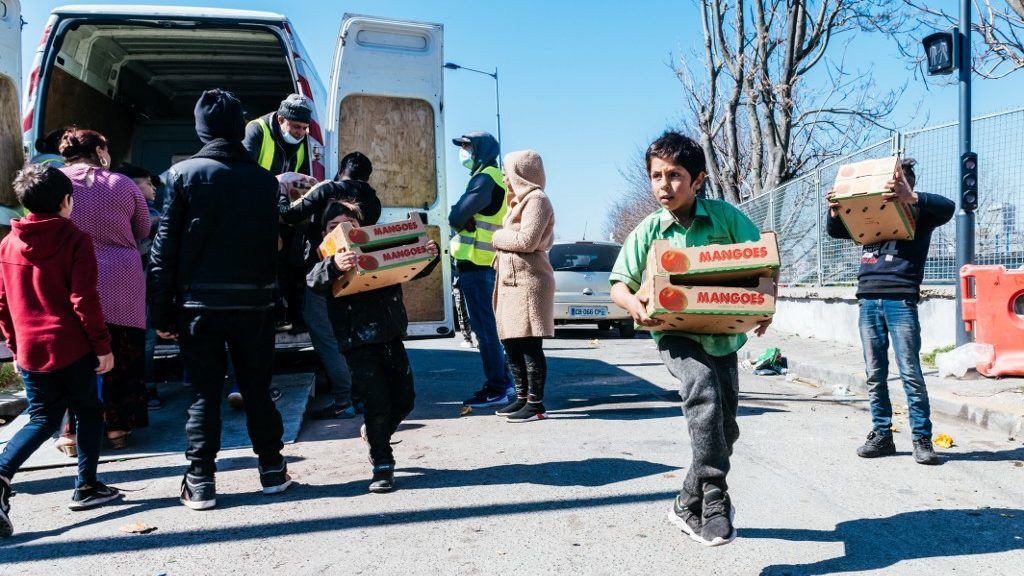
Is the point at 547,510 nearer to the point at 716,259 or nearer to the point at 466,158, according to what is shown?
the point at 716,259

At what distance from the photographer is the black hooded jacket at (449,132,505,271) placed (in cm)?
598

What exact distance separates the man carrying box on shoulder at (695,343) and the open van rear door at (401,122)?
3.51 metres

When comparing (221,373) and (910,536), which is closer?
(910,536)

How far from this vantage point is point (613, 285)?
3314 mm

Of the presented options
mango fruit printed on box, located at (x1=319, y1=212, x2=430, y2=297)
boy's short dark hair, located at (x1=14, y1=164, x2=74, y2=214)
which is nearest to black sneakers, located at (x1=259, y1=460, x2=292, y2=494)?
mango fruit printed on box, located at (x1=319, y1=212, x2=430, y2=297)

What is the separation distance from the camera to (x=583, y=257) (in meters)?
13.4

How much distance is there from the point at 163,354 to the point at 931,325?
7817mm

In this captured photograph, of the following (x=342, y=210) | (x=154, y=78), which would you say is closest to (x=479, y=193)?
(x=342, y=210)

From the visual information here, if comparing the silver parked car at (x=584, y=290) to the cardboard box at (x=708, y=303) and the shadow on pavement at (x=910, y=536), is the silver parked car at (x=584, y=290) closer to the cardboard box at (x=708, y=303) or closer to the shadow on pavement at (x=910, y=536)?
the shadow on pavement at (x=910, y=536)

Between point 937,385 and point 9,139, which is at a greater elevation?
point 9,139

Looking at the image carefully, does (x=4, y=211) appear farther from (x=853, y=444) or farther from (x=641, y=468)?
(x=853, y=444)

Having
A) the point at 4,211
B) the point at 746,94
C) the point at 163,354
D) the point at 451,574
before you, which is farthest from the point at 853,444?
the point at 746,94

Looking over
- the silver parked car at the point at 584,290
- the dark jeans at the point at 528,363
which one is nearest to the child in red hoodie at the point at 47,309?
the dark jeans at the point at 528,363

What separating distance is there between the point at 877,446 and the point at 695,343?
221cm
